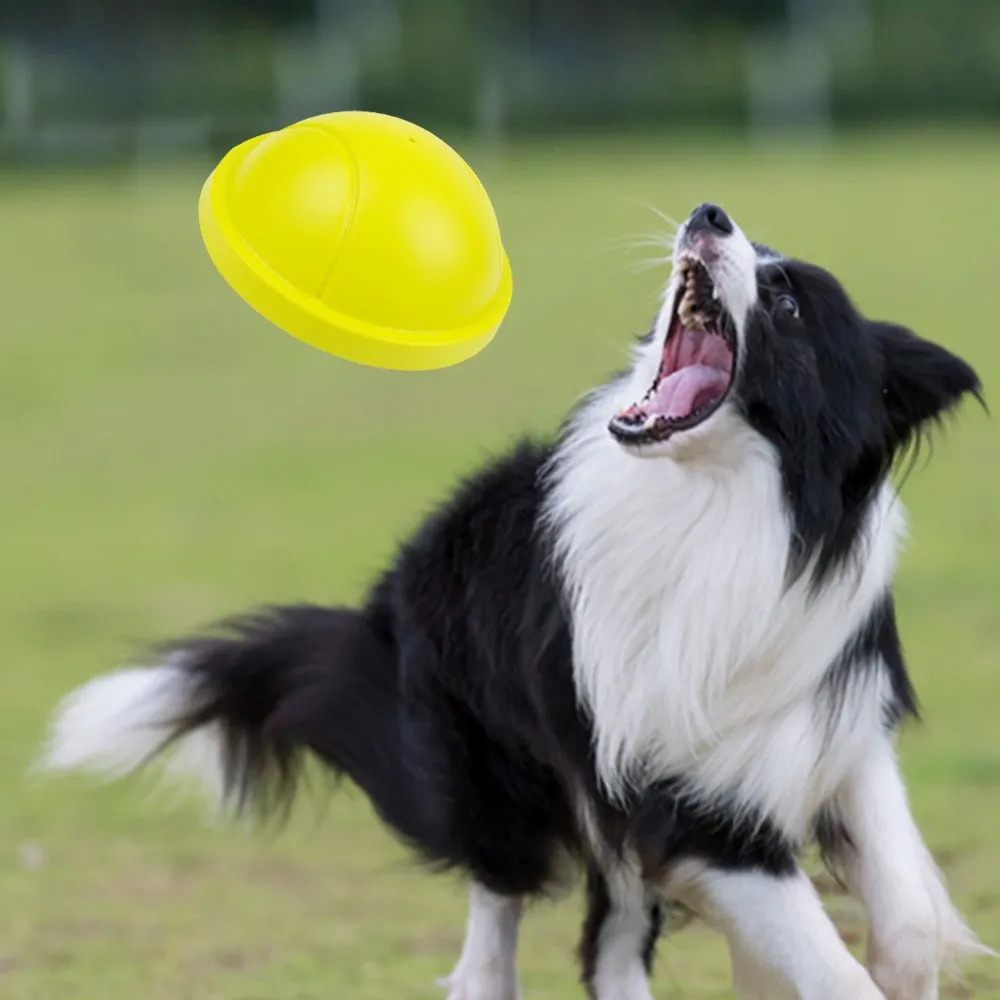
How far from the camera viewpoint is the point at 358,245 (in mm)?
4395

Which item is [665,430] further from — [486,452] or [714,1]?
[714,1]

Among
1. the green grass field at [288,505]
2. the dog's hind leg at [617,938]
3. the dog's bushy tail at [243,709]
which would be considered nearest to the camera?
the dog's hind leg at [617,938]

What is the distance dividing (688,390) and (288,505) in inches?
279

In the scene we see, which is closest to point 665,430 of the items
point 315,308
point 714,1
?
Answer: point 315,308

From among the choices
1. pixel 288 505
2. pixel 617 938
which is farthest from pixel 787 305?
pixel 288 505

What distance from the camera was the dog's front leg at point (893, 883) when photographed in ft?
14.3

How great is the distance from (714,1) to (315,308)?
31.1m

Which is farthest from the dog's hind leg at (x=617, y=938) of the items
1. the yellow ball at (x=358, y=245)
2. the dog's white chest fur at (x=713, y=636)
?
the yellow ball at (x=358, y=245)

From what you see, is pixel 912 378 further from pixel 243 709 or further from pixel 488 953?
pixel 243 709

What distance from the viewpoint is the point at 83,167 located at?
29.0 m

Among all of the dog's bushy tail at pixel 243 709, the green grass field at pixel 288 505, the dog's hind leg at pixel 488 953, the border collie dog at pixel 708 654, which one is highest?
the border collie dog at pixel 708 654

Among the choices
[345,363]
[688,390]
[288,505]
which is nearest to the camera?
[688,390]

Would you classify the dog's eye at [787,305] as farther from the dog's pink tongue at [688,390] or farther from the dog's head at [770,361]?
the dog's pink tongue at [688,390]

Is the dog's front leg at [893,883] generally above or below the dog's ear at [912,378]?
below
